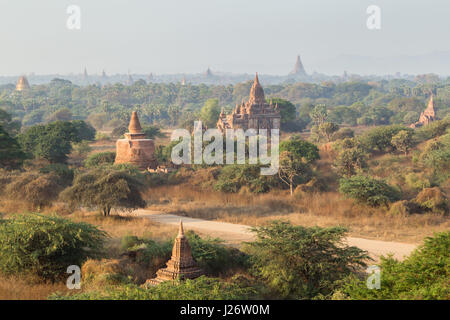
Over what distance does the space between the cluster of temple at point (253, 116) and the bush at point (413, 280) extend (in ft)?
131

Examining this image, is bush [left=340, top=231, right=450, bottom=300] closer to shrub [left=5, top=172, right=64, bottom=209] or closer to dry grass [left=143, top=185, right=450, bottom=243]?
dry grass [left=143, top=185, right=450, bottom=243]

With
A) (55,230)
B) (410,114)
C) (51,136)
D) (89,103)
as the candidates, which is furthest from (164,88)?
(55,230)

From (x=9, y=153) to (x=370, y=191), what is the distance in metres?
22.1

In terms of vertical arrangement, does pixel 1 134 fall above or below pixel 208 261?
above

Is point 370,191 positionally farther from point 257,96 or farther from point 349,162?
point 257,96

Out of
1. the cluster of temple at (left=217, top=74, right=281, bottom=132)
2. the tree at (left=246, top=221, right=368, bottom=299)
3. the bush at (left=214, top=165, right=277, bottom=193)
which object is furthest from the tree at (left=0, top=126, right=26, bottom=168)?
the cluster of temple at (left=217, top=74, right=281, bottom=132)

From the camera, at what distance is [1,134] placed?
107 feet

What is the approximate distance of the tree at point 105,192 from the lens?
73.0 ft

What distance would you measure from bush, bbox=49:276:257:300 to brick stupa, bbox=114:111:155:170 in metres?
22.3

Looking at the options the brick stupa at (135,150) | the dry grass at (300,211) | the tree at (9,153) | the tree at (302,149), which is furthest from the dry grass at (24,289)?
the tree at (302,149)

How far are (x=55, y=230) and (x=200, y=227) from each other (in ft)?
25.1

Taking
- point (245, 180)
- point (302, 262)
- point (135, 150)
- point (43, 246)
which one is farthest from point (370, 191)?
point (135, 150)
